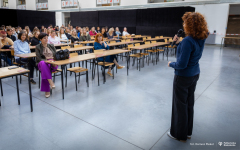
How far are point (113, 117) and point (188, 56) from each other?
5.28 ft

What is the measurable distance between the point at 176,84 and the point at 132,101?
63.0 inches

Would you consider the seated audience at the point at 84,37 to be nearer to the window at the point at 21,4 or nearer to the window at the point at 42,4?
the window at the point at 42,4

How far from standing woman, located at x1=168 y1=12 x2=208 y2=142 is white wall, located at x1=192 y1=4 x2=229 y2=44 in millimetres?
11669

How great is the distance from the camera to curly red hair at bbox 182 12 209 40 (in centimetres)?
198

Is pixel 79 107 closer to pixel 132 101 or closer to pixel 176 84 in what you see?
pixel 132 101

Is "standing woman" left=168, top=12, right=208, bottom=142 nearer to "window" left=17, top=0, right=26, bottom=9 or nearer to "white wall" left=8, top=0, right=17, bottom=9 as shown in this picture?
"window" left=17, top=0, right=26, bottom=9

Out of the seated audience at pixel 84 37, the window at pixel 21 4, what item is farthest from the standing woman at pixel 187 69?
the window at pixel 21 4

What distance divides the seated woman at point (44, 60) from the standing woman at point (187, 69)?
8.58ft

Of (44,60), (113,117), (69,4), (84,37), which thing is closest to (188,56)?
(113,117)

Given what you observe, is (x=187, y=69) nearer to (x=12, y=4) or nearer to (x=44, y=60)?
(x=44, y=60)

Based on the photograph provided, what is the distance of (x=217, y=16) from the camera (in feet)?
40.5

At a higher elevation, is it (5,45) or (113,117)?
(5,45)

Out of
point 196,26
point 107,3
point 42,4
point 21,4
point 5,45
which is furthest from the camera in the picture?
point 21,4

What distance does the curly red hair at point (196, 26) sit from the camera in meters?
1.98
